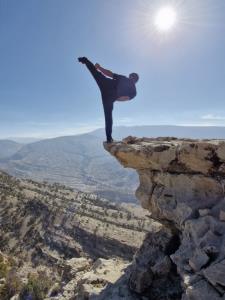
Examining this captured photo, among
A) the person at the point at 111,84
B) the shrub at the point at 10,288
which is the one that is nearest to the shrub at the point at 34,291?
the shrub at the point at 10,288

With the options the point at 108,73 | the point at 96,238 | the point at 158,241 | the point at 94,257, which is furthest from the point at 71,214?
the point at 108,73

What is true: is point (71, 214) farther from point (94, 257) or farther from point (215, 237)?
point (215, 237)

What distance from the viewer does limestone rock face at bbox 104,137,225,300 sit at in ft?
40.3

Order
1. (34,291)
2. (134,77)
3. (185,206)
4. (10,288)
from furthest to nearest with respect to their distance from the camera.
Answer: (10,288) → (34,291) → (134,77) → (185,206)

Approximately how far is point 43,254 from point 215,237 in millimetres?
48367

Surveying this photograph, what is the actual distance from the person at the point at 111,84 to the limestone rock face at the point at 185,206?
127 inches

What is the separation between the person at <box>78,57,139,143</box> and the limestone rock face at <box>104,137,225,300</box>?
323cm

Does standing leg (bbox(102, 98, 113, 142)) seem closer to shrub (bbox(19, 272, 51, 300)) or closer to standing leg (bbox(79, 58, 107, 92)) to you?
standing leg (bbox(79, 58, 107, 92))

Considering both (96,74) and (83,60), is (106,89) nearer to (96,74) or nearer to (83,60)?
(96,74)

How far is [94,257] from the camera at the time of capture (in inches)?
2288

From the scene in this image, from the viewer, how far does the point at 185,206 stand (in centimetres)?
1578

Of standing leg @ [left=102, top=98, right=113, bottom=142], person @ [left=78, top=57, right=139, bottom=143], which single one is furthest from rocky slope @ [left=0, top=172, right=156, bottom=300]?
person @ [left=78, top=57, right=139, bottom=143]

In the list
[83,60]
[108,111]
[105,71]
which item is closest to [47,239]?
[108,111]

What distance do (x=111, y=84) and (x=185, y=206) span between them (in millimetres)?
7370
